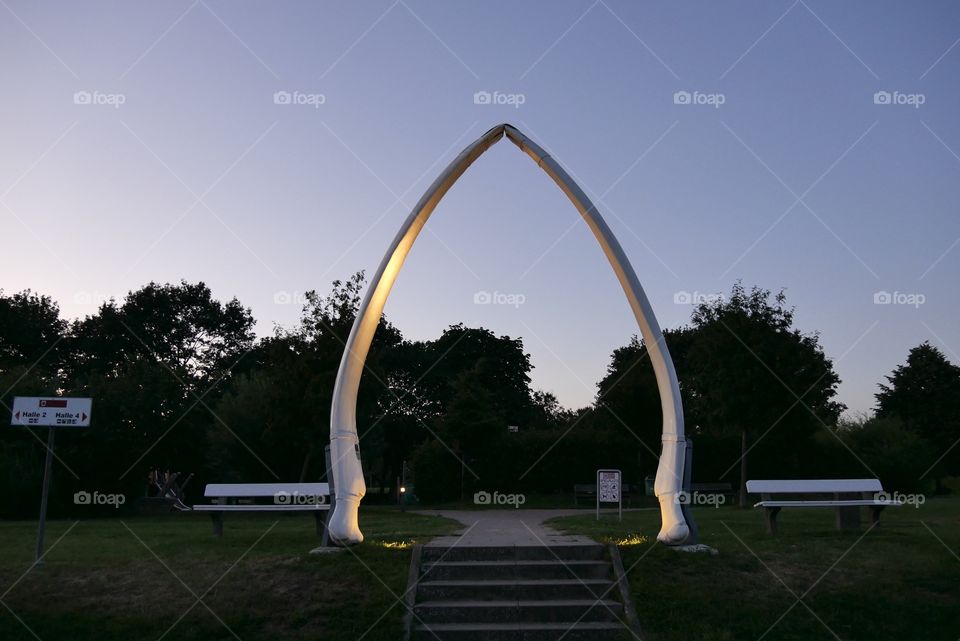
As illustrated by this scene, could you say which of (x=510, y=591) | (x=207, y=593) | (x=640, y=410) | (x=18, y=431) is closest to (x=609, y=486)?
(x=510, y=591)

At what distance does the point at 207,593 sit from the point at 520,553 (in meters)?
4.00

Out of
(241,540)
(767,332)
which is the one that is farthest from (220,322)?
(241,540)

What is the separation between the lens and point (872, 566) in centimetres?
1091

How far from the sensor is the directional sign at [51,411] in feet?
41.3

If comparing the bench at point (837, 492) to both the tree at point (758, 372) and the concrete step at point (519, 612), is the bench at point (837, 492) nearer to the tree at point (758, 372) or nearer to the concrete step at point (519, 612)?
the concrete step at point (519, 612)

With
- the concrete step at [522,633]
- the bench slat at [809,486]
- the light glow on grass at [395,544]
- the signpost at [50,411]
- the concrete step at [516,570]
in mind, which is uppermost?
the signpost at [50,411]

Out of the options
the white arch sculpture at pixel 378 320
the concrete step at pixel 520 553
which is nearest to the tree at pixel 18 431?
the white arch sculpture at pixel 378 320

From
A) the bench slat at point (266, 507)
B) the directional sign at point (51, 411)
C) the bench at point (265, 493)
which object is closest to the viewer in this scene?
the bench slat at point (266, 507)

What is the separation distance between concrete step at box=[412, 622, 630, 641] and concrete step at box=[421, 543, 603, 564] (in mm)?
1764

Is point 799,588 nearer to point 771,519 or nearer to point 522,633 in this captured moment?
point 522,633

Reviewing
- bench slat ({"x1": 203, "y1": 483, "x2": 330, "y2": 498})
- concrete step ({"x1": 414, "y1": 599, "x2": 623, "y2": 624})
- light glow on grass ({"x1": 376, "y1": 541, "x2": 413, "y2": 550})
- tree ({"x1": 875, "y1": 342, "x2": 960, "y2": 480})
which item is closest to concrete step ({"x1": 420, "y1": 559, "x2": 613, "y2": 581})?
concrete step ({"x1": 414, "y1": 599, "x2": 623, "y2": 624})

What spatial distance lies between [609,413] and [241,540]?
24282 millimetres

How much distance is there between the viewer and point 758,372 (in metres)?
28.2

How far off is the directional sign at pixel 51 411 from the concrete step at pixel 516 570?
6108 mm
